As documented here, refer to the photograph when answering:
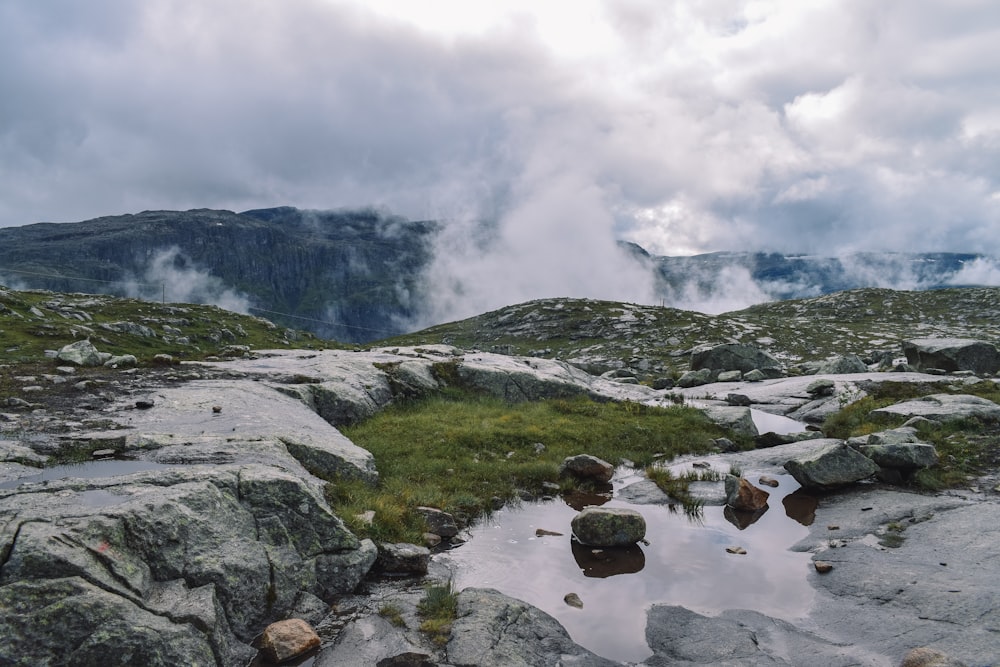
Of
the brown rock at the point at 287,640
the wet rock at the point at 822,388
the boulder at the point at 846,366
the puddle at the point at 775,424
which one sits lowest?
the brown rock at the point at 287,640

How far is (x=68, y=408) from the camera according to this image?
18109mm

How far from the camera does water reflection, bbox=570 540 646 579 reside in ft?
45.6

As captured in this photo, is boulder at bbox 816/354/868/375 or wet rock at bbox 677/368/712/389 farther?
wet rock at bbox 677/368/712/389

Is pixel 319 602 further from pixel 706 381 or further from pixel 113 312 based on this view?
pixel 113 312

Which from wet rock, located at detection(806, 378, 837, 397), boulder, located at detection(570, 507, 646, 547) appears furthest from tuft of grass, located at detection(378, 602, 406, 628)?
wet rock, located at detection(806, 378, 837, 397)

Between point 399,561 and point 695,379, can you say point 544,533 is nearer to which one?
point 399,561

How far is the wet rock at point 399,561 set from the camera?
506 inches

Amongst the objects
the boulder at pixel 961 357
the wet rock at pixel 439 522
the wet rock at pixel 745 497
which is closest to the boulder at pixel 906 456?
the wet rock at pixel 745 497

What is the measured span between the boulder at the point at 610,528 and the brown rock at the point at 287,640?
309 inches

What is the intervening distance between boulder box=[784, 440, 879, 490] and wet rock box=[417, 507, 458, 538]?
12893mm

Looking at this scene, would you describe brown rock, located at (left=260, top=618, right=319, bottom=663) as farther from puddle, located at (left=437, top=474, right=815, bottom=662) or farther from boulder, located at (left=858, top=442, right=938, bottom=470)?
boulder, located at (left=858, top=442, right=938, bottom=470)

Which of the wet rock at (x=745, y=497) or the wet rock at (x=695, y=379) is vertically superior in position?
the wet rock at (x=695, y=379)

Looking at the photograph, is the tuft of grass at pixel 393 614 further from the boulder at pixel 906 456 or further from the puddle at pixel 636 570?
the boulder at pixel 906 456

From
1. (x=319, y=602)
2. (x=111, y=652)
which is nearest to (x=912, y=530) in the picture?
(x=319, y=602)
